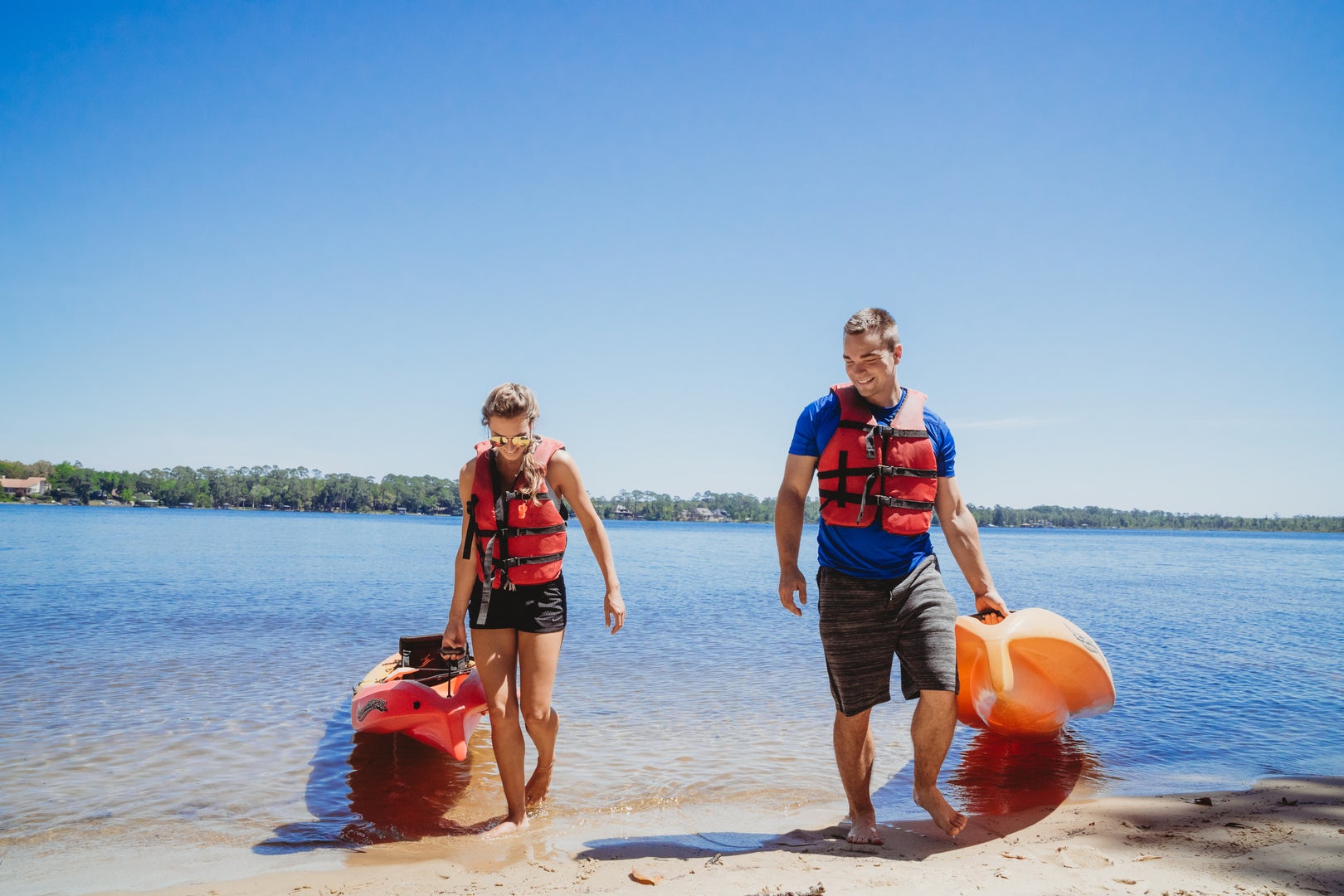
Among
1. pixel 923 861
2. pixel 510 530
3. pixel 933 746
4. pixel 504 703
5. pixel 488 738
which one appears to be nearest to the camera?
pixel 923 861

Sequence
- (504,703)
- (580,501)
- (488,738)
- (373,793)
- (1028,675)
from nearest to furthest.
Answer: (504,703) → (580,501) → (373,793) → (1028,675) → (488,738)

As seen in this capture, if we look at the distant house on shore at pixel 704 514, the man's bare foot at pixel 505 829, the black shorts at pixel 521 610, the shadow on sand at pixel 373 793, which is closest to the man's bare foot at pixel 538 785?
the man's bare foot at pixel 505 829

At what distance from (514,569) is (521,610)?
0.70 feet

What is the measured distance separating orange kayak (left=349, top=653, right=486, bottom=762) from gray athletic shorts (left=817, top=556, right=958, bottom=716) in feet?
8.32

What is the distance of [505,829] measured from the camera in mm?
4141

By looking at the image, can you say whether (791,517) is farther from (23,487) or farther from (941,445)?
(23,487)

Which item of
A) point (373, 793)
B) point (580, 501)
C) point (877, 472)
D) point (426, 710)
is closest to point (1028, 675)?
point (877, 472)

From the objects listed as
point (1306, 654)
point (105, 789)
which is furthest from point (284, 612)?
point (1306, 654)

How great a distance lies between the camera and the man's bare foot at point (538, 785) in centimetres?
452

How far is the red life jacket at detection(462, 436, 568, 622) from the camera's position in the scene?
13.5 feet

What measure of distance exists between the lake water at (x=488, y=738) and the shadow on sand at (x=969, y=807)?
34mm

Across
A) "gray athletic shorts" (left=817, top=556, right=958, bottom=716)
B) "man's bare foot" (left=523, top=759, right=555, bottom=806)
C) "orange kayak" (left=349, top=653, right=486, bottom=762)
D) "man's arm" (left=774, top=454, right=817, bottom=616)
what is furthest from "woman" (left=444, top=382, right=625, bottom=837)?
"gray athletic shorts" (left=817, top=556, right=958, bottom=716)

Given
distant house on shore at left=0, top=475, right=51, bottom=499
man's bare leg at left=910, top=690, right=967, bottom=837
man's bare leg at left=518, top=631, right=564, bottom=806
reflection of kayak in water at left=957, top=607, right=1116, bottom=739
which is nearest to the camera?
man's bare leg at left=910, top=690, right=967, bottom=837

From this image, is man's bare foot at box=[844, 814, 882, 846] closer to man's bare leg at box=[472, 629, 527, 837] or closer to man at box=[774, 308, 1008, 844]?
man at box=[774, 308, 1008, 844]
